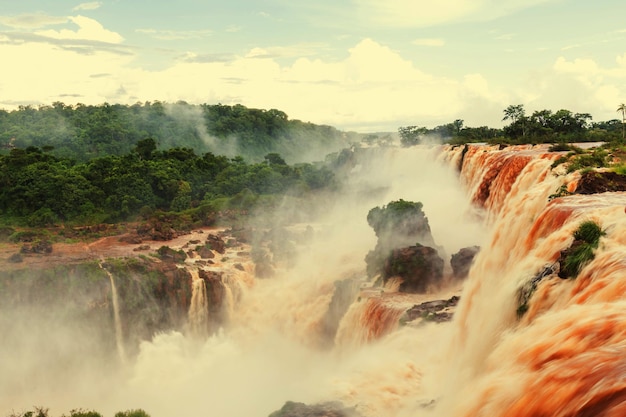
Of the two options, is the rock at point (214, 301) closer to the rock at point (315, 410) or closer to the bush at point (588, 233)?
the rock at point (315, 410)

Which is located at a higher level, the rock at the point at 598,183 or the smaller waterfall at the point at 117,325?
the rock at the point at 598,183

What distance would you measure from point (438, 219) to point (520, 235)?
79.0 ft

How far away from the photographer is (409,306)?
74.5ft

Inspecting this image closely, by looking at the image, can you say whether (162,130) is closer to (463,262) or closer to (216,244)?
(216,244)

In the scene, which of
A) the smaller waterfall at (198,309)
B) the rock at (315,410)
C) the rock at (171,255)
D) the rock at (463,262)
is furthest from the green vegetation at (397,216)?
the rock at (315,410)

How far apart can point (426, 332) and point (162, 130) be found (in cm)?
9384

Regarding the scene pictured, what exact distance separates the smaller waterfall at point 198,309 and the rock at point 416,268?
13250 millimetres

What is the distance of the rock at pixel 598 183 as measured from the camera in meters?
15.5

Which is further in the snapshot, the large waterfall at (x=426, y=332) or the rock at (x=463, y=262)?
the rock at (x=463, y=262)

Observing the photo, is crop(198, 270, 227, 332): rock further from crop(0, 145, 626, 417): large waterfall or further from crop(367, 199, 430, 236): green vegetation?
crop(367, 199, 430, 236): green vegetation

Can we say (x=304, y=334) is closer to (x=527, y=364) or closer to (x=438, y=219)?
(x=438, y=219)

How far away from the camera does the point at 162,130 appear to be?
339 feet

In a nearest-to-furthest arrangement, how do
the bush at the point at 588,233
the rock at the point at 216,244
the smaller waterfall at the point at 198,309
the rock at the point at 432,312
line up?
the bush at the point at 588,233
the rock at the point at 432,312
the smaller waterfall at the point at 198,309
the rock at the point at 216,244

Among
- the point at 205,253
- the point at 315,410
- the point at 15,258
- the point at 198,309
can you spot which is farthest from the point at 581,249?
the point at 15,258
